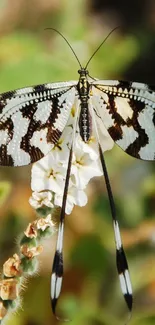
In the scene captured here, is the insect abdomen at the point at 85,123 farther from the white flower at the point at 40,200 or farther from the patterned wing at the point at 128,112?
the white flower at the point at 40,200

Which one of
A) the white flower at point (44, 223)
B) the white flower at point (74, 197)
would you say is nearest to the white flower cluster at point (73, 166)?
the white flower at point (74, 197)

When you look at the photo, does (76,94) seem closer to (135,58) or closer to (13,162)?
(13,162)

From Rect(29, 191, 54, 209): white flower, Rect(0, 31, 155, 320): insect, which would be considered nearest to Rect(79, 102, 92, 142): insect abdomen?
Rect(0, 31, 155, 320): insect

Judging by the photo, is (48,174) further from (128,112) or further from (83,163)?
(128,112)

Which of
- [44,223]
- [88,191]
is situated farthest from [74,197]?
[88,191]

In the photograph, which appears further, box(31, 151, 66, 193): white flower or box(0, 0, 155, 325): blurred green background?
box(0, 0, 155, 325): blurred green background

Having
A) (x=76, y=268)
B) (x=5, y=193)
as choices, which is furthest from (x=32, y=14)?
(x=5, y=193)

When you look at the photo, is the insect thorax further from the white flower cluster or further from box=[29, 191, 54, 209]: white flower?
box=[29, 191, 54, 209]: white flower

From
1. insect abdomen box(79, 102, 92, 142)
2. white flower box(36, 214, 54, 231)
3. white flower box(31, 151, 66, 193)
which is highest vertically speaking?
insect abdomen box(79, 102, 92, 142)
